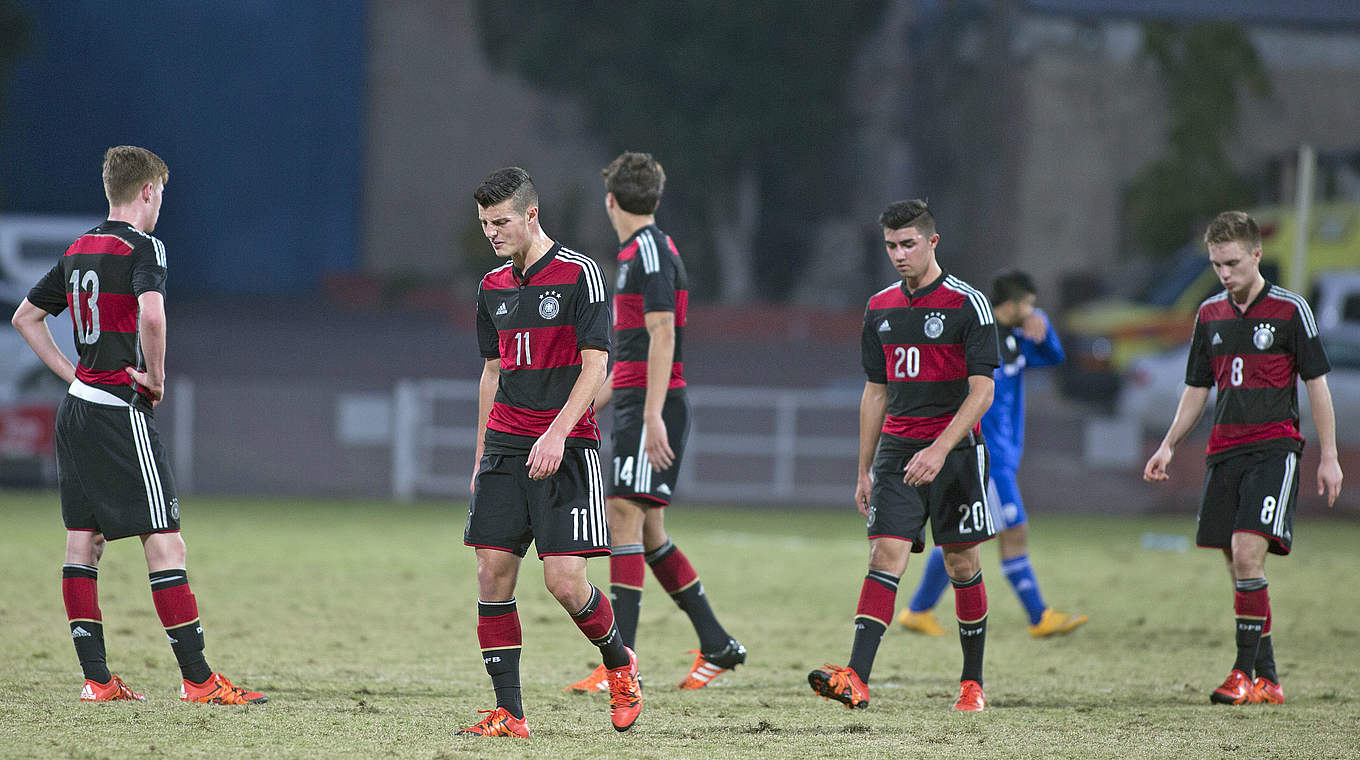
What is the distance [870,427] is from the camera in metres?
5.47

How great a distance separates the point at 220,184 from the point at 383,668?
35.4 meters

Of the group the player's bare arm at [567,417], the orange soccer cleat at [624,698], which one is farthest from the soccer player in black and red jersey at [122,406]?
the player's bare arm at [567,417]

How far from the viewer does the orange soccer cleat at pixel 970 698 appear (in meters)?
5.32

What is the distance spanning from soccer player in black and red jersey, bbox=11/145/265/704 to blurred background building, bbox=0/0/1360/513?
26.6 feet

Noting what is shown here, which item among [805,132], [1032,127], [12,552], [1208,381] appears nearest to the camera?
[1208,381]

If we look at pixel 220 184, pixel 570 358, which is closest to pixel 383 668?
pixel 570 358

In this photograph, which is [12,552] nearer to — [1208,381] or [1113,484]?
[1208,381]

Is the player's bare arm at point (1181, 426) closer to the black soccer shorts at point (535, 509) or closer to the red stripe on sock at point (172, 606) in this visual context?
the black soccer shorts at point (535, 509)

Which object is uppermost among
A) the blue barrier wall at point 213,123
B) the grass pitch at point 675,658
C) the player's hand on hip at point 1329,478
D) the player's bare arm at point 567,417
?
the blue barrier wall at point 213,123

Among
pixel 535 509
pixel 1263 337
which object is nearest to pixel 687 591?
pixel 535 509

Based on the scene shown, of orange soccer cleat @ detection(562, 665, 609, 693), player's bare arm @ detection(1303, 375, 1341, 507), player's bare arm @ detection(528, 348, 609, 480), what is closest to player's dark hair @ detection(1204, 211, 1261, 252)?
player's bare arm @ detection(1303, 375, 1341, 507)

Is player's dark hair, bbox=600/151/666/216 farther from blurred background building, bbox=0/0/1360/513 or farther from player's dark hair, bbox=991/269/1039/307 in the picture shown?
blurred background building, bbox=0/0/1360/513

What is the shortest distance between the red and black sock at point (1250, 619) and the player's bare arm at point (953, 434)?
1458mm

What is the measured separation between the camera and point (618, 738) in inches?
185
